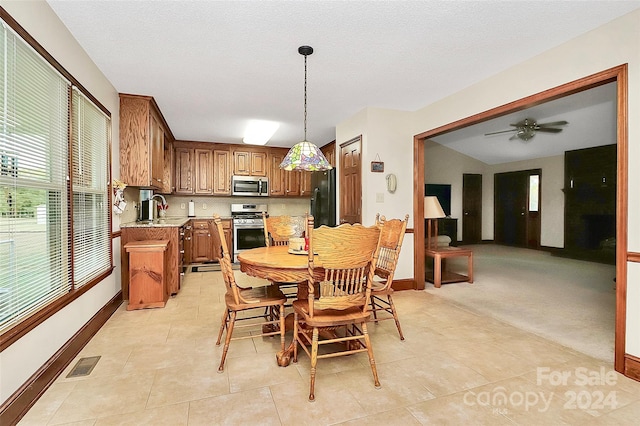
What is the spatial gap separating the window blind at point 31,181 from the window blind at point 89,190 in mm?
203

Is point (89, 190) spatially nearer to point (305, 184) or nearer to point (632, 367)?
point (632, 367)

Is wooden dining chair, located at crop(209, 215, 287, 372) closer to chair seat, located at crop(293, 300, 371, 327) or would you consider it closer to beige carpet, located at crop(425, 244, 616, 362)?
chair seat, located at crop(293, 300, 371, 327)

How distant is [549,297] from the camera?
3912 millimetres

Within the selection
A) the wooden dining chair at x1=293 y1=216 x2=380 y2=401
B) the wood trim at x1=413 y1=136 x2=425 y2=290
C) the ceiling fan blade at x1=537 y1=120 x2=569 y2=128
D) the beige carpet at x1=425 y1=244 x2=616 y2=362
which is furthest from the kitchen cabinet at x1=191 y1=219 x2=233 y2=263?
the ceiling fan blade at x1=537 y1=120 x2=569 y2=128

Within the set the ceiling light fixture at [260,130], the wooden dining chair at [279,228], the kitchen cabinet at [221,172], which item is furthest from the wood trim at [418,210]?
the kitchen cabinet at [221,172]

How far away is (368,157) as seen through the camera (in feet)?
13.6

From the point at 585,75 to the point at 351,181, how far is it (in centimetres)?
276

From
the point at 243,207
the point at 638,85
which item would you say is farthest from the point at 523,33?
the point at 243,207

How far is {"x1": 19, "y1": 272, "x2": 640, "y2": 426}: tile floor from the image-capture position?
1.66 metres

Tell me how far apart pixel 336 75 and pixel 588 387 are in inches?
121

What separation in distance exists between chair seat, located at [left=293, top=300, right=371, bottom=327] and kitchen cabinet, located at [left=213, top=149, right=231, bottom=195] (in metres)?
4.79

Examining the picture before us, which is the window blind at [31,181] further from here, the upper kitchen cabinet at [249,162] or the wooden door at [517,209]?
the wooden door at [517,209]

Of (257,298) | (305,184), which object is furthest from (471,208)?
(257,298)

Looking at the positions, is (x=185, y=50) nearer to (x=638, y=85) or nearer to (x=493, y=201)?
(x=638, y=85)
